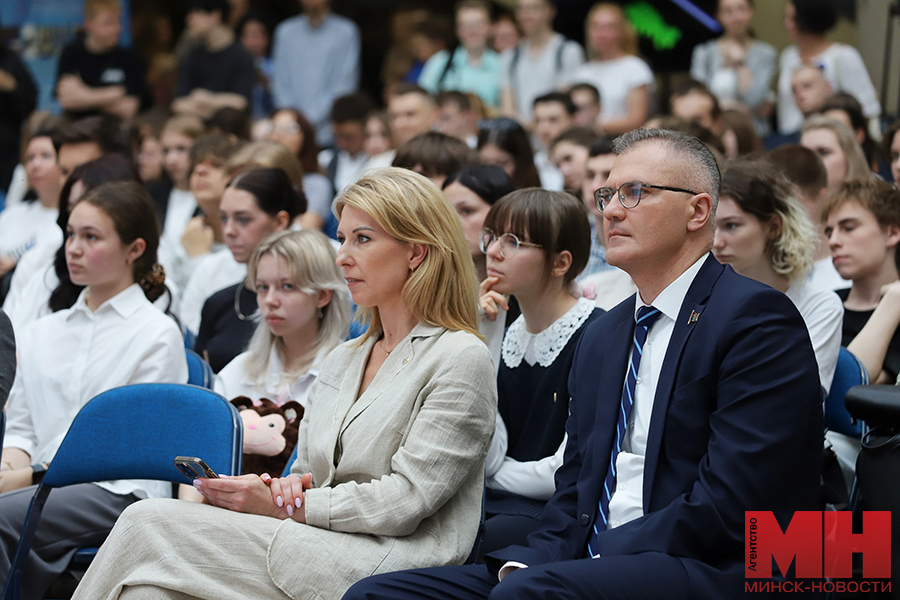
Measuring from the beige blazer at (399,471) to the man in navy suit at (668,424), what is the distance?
0.13 metres

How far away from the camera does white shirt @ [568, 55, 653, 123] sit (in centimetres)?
726

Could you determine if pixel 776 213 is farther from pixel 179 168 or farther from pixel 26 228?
pixel 179 168

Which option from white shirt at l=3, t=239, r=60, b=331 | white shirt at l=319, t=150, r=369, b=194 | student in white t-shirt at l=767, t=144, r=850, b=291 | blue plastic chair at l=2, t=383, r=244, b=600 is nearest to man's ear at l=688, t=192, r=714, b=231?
blue plastic chair at l=2, t=383, r=244, b=600

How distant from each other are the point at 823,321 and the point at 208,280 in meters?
3.08

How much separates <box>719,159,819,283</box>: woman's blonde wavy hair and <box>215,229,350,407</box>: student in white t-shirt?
1.48 meters

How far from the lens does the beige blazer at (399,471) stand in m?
2.45

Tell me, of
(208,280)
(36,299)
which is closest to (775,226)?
(208,280)

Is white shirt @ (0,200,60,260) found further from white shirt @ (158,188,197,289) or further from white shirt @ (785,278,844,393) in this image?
white shirt @ (785,278,844,393)

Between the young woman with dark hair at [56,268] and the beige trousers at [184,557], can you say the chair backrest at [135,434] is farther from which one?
the young woman with dark hair at [56,268]


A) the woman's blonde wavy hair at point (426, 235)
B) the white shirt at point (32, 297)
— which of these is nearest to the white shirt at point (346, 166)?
the white shirt at point (32, 297)

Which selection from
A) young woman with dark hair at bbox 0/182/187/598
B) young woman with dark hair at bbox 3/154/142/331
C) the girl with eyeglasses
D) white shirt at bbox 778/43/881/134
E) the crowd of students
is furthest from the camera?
white shirt at bbox 778/43/881/134

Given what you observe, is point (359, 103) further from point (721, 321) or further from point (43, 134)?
point (721, 321)

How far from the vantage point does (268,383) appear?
368cm

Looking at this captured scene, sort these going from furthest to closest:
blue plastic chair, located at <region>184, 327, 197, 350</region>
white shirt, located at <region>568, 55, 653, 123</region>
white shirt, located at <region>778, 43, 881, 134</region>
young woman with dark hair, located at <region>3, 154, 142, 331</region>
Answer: white shirt, located at <region>568, 55, 653, 123</region>, white shirt, located at <region>778, 43, 881, 134</region>, blue plastic chair, located at <region>184, 327, 197, 350</region>, young woman with dark hair, located at <region>3, 154, 142, 331</region>
